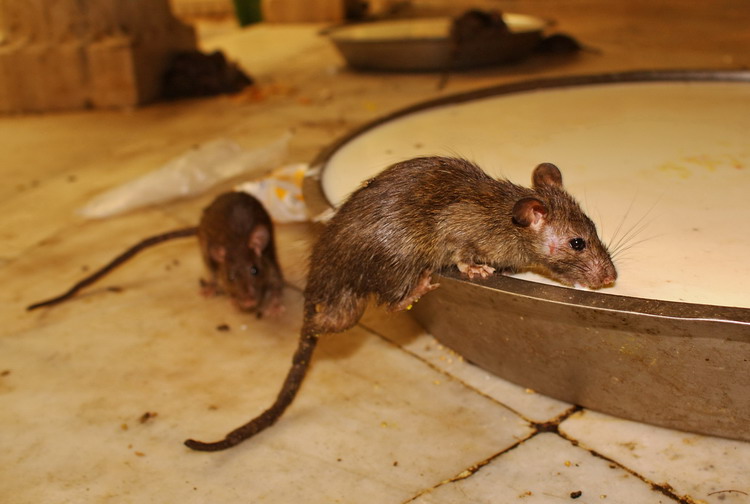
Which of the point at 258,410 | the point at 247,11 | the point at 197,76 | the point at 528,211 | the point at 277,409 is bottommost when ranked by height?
the point at 258,410

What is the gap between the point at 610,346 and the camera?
2.28 m

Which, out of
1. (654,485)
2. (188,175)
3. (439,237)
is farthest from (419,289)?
(188,175)

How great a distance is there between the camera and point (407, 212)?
8.00ft

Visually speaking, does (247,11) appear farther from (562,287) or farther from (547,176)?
(562,287)

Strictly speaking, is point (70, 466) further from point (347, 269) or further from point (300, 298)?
point (300, 298)

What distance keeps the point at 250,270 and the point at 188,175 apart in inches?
64.0

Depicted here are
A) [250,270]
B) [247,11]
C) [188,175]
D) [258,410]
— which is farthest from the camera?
[247,11]

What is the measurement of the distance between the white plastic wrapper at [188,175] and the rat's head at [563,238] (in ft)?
9.87

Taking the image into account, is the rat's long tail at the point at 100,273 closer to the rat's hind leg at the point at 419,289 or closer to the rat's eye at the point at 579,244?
the rat's hind leg at the point at 419,289

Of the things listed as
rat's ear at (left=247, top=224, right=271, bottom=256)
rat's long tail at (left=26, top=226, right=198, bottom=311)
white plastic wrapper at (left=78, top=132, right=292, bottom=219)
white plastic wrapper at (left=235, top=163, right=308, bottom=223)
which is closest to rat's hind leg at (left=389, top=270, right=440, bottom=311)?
rat's ear at (left=247, top=224, right=271, bottom=256)

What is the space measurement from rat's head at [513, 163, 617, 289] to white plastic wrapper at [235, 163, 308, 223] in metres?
2.07

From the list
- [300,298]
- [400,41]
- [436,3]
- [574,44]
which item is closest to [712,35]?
[574,44]

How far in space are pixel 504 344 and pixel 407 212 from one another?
1.89 feet

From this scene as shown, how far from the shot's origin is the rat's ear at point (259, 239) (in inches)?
141
